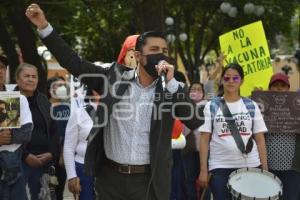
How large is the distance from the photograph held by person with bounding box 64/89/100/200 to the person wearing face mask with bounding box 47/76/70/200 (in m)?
0.64

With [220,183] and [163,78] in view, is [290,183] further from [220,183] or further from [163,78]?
[163,78]

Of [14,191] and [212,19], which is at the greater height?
[212,19]

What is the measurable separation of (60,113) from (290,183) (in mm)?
2769

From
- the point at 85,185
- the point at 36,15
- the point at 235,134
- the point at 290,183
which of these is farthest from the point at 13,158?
the point at 290,183

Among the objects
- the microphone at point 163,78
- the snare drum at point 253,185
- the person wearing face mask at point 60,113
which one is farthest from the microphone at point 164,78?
the person wearing face mask at point 60,113

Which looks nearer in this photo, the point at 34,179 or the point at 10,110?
the point at 10,110

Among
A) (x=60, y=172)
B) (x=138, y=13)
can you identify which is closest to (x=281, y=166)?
(x=60, y=172)

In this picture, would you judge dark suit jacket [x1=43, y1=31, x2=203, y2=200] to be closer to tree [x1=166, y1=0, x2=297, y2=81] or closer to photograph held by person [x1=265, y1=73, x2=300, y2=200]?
photograph held by person [x1=265, y1=73, x2=300, y2=200]

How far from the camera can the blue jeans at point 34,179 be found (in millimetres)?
6434

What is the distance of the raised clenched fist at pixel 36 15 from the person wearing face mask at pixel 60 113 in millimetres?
2846

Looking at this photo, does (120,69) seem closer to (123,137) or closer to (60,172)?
(123,137)

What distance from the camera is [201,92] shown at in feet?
29.3

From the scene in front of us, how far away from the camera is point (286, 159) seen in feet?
23.2

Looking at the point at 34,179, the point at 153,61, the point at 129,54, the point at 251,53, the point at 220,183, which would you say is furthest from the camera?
the point at 251,53
